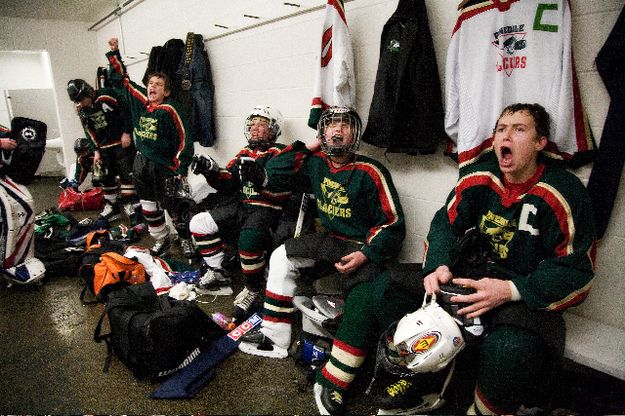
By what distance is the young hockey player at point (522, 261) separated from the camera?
1.17m

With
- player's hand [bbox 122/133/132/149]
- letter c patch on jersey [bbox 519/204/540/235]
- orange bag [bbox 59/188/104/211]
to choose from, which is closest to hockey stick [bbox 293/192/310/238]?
letter c patch on jersey [bbox 519/204/540/235]

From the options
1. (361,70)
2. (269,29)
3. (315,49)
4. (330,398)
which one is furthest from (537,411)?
(269,29)

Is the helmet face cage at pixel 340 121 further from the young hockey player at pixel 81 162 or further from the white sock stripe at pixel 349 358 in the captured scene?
the young hockey player at pixel 81 162

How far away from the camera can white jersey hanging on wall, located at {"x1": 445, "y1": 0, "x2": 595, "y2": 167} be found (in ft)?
4.57

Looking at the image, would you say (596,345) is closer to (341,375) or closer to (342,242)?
(341,375)

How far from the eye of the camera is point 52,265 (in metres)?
2.78

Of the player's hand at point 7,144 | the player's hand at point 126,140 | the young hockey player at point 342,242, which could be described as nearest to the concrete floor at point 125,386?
the young hockey player at point 342,242

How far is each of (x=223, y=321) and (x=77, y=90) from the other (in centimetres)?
301

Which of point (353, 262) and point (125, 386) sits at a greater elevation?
point (353, 262)

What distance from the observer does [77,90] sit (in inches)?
143

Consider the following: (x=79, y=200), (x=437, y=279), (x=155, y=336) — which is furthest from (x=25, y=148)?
(x=437, y=279)

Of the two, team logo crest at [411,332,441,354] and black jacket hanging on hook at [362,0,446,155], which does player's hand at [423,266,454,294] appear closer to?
team logo crest at [411,332,441,354]

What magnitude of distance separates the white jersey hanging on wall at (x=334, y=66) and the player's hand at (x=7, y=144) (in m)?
2.08

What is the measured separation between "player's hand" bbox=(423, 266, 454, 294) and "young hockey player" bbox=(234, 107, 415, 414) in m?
0.17
